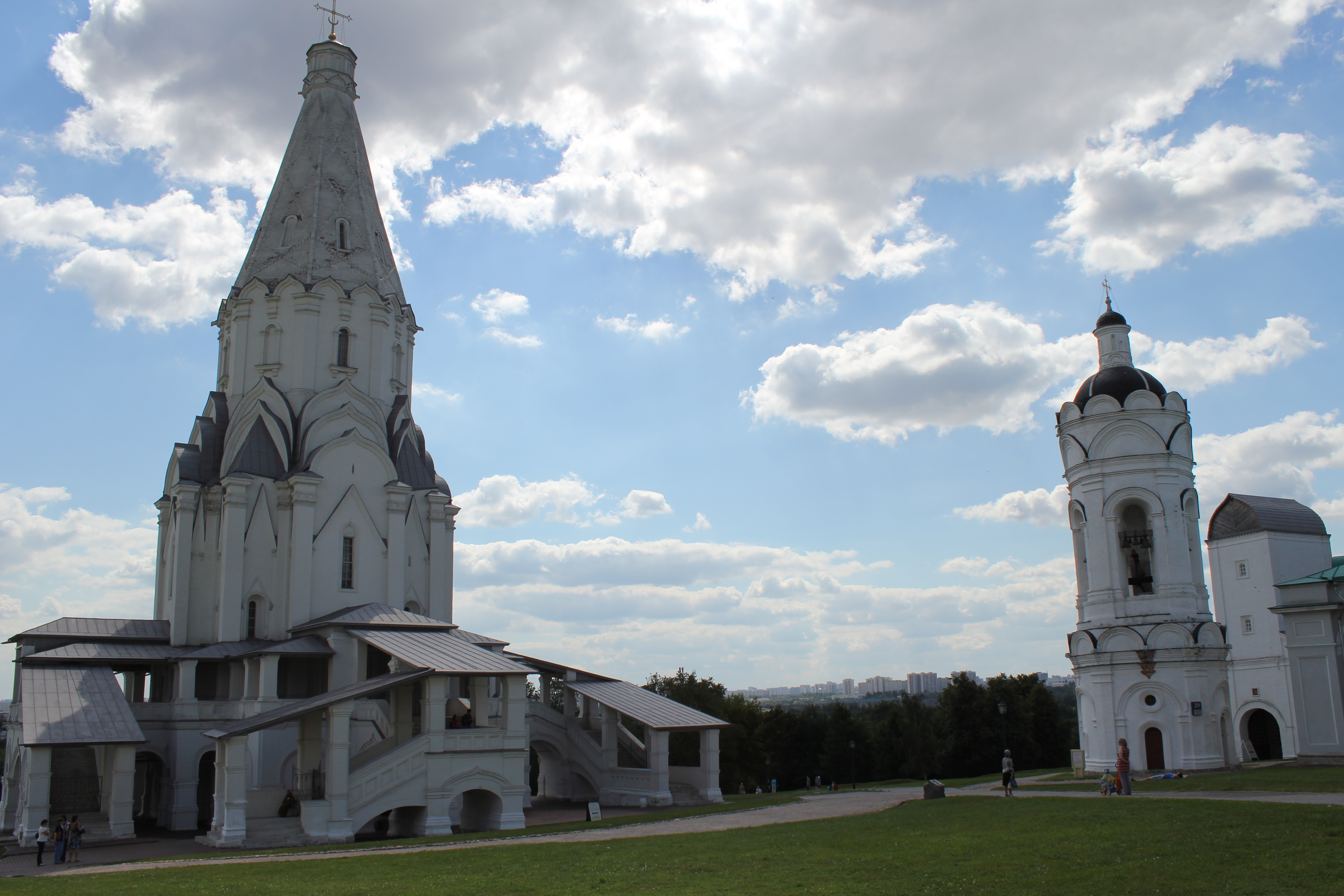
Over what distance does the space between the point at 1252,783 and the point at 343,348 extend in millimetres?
29612

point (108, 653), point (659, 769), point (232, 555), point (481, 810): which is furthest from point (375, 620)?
point (659, 769)

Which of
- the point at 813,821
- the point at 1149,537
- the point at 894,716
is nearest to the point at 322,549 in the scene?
the point at 813,821

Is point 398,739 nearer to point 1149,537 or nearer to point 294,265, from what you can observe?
point 294,265

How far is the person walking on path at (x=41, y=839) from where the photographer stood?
20.5 m

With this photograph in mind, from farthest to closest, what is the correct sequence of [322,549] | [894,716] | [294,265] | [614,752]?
1. [894,716]
2. [294,265]
3. [322,549]
4. [614,752]

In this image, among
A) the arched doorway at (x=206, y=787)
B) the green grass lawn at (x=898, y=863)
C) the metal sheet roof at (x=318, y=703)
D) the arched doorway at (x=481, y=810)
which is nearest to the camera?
the green grass lawn at (x=898, y=863)

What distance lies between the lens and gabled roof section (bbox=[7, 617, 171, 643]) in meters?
29.8

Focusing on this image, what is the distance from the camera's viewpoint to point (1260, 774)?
24.7 m

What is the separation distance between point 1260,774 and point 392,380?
29414 millimetres

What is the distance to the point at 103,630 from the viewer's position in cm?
3055

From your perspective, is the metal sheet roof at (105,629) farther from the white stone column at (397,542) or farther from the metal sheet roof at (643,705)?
the metal sheet roof at (643,705)

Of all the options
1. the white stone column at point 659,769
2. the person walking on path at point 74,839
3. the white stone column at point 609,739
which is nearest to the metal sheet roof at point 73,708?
the person walking on path at point 74,839

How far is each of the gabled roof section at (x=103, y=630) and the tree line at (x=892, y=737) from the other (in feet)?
94.2

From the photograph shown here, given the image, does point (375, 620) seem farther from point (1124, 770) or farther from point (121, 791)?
point (1124, 770)
